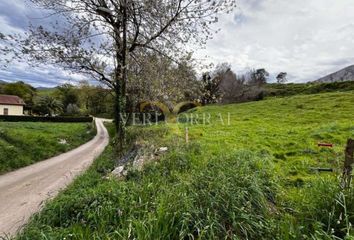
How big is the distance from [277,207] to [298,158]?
12.4 feet

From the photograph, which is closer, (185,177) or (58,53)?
(185,177)

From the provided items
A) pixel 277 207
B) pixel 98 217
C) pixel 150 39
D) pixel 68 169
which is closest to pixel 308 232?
pixel 277 207

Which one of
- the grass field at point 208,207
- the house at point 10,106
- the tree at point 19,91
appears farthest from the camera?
the tree at point 19,91

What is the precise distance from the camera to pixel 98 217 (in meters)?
3.55

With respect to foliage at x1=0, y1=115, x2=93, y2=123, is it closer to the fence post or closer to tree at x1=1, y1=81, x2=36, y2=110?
tree at x1=1, y1=81, x2=36, y2=110

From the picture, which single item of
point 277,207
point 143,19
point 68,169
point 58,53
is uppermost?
point 143,19

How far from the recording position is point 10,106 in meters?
55.0

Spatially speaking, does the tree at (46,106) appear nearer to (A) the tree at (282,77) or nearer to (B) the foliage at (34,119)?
(B) the foliage at (34,119)

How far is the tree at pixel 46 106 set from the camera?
192 feet

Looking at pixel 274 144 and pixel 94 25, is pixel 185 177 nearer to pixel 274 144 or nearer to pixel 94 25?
pixel 274 144

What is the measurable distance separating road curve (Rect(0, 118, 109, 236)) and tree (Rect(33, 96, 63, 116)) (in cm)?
5071

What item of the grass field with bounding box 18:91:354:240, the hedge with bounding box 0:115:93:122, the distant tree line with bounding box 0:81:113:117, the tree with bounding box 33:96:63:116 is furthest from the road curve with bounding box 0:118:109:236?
the tree with bounding box 33:96:63:116

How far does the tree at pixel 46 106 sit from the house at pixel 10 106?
3.55m

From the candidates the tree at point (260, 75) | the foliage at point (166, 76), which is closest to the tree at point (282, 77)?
the tree at point (260, 75)
